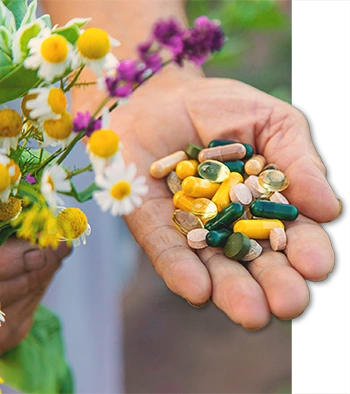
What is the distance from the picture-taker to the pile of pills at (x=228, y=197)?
2.39ft

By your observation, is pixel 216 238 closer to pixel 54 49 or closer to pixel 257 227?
pixel 257 227

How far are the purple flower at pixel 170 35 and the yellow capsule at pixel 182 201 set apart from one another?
474 millimetres

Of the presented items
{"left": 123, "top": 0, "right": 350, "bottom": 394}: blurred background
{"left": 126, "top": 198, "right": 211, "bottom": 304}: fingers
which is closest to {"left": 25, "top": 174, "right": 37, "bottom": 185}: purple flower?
{"left": 126, "top": 198, "right": 211, "bottom": 304}: fingers

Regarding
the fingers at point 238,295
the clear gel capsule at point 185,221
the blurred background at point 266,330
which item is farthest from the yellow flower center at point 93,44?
the blurred background at point 266,330

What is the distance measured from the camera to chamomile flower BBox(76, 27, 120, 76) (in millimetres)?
335

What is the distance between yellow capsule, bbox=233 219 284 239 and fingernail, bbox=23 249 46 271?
0.30m

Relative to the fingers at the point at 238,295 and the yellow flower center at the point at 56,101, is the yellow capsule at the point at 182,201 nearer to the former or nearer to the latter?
the fingers at the point at 238,295

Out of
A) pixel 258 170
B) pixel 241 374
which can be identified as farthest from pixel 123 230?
pixel 258 170

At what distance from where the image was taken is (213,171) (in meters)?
0.85

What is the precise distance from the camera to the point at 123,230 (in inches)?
84.6

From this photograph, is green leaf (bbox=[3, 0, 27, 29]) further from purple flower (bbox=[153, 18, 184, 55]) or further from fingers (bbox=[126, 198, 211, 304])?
fingers (bbox=[126, 198, 211, 304])

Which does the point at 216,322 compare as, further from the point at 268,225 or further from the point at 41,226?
the point at 41,226

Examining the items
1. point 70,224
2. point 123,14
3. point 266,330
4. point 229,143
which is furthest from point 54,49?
point 266,330

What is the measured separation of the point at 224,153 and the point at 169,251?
24 cm
